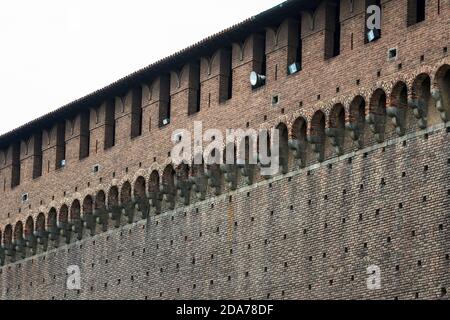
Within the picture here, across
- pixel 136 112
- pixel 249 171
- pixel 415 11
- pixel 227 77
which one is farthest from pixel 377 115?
pixel 136 112

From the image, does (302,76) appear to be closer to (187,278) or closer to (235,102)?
(235,102)

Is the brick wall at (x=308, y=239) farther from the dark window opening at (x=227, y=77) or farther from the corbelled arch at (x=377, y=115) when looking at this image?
the dark window opening at (x=227, y=77)

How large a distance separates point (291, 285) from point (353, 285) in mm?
1519

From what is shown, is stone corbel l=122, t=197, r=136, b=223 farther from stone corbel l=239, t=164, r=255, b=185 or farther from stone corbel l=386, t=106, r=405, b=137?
stone corbel l=386, t=106, r=405, b=137

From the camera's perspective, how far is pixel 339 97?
84.9 ft

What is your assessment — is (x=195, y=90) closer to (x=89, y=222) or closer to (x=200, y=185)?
(x=200, y=185)

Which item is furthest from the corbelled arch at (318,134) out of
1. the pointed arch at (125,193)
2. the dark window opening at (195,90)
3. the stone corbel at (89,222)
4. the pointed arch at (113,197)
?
the stone corbel at (89,222)

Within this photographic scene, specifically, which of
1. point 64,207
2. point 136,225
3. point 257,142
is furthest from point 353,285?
point 64,207

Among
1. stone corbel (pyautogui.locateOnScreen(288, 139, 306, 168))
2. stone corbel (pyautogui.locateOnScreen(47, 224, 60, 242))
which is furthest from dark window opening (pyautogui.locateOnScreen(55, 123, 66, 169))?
stone corbel (pyautogui.locateOnScreen(288, 139, 306, 168))

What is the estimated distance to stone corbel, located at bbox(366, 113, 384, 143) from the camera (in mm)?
25078

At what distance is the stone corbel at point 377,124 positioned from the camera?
25.1 metres

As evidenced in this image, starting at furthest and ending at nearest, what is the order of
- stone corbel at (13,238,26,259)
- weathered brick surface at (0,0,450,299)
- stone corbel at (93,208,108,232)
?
stone corbel at (13,238,26,259) < stone corbel at (93,208,108,232) < weathered brick surface at (0,0,450,299)

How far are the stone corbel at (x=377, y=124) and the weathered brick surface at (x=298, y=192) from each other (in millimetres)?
64

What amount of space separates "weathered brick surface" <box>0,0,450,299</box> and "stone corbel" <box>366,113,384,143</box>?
6 centimetres
